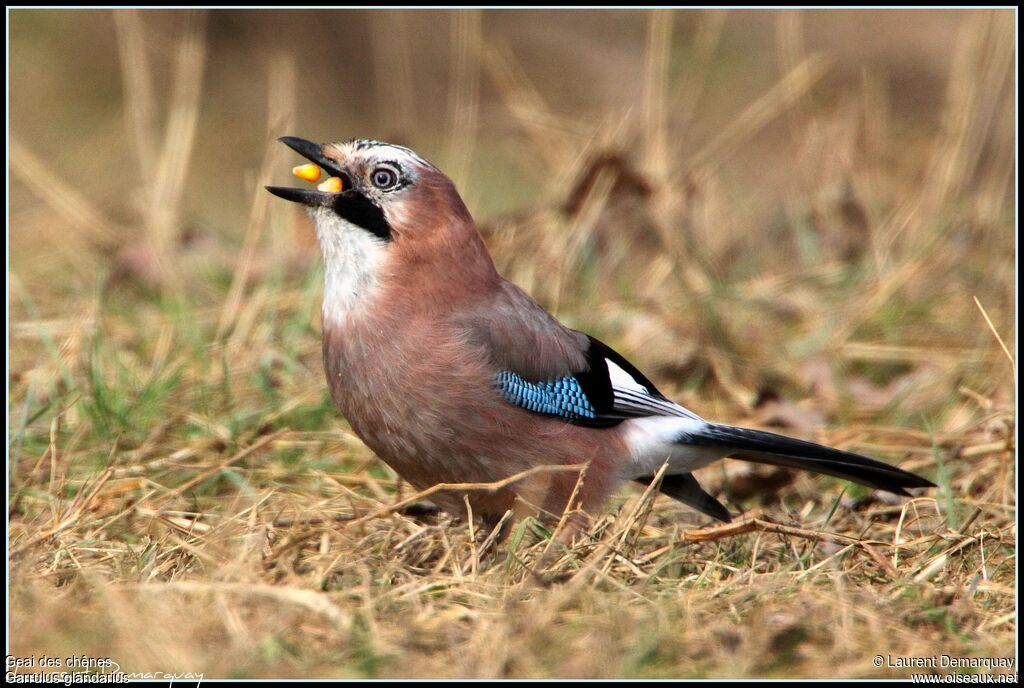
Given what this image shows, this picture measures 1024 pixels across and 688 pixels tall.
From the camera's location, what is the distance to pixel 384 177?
3885 mm

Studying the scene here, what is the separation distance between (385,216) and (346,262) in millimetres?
201

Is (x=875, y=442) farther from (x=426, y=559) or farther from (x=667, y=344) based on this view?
(x=426, y=559)

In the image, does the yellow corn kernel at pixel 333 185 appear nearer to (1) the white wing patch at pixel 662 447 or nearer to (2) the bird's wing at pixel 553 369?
(2) the bird's wing at pixel 553 369

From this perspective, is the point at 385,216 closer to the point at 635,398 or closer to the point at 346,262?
the point at 346,262

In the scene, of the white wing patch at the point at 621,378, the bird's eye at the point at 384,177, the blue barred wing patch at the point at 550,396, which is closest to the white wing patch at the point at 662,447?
the white wing patch at the point at 621,378

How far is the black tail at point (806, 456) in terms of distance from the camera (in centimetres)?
400

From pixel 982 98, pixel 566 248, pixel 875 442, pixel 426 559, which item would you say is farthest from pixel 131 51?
pixel 982 98

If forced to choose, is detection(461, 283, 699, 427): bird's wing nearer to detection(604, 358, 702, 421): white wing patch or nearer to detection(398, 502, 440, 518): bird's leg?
detection(604, 358, 702, 421): white wing patch

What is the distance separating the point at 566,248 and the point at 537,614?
3.28 m

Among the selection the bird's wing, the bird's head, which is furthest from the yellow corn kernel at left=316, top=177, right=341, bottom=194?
the bird's wing

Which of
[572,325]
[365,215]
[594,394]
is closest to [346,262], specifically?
[365,215]

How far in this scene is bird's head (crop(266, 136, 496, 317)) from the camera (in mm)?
3832

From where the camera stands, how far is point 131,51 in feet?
19.9

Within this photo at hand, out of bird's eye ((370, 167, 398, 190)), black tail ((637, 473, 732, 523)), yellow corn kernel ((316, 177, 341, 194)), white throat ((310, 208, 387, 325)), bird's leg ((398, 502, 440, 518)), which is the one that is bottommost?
bird's leg ((398, 502, 440, 518))
